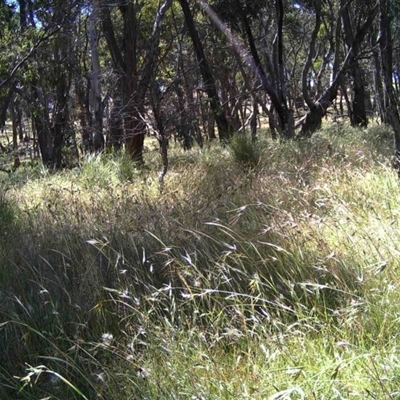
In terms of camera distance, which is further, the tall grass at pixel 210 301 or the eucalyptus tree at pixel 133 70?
the eucalyptus tree at pixel 133 70

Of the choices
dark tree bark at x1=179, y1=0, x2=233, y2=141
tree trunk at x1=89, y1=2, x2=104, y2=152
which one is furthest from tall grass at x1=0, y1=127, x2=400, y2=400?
dark tree bark at x1=179, y1=0, x2=233, y2=141

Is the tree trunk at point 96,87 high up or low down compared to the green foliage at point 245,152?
up

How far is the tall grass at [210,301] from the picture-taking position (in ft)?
6.81

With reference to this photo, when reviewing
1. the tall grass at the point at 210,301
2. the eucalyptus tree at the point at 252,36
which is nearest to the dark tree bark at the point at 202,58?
the eucalyptus tree at the point at 252,36

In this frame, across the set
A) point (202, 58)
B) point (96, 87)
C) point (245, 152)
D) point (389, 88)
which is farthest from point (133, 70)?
point (389, 88)

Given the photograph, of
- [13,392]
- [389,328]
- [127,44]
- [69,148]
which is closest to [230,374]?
[389,328]

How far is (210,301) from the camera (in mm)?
2805

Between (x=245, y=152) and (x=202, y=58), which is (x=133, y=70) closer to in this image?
(x=202, y=58)

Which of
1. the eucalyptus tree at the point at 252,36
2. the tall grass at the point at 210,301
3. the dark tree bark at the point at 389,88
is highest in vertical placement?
the eucalyptus tree at the point at 252,36

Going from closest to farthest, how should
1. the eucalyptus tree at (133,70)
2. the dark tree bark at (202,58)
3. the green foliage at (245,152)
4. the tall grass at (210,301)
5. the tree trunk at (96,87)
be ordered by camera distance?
the tall grass at (210,301) → the green foliage at (245,152) → the eucalyptus tree at (133,70) → the tree trunk at (96,87) → the dark tree bark at (202,58)

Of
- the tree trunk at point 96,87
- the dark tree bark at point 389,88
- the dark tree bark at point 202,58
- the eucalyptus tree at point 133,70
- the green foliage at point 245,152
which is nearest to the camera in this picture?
the dark tree bark at point 389,88

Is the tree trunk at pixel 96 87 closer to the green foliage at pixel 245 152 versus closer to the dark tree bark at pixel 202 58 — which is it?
the dark tree bark at pixel 202 58

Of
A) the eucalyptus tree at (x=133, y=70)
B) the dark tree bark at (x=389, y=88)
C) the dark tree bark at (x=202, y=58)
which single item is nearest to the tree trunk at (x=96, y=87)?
the eucalyptus tree at (x=133, y=70)

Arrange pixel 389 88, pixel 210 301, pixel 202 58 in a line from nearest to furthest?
pixel 210 301 < pixel 389 88 < pixel 202 58
